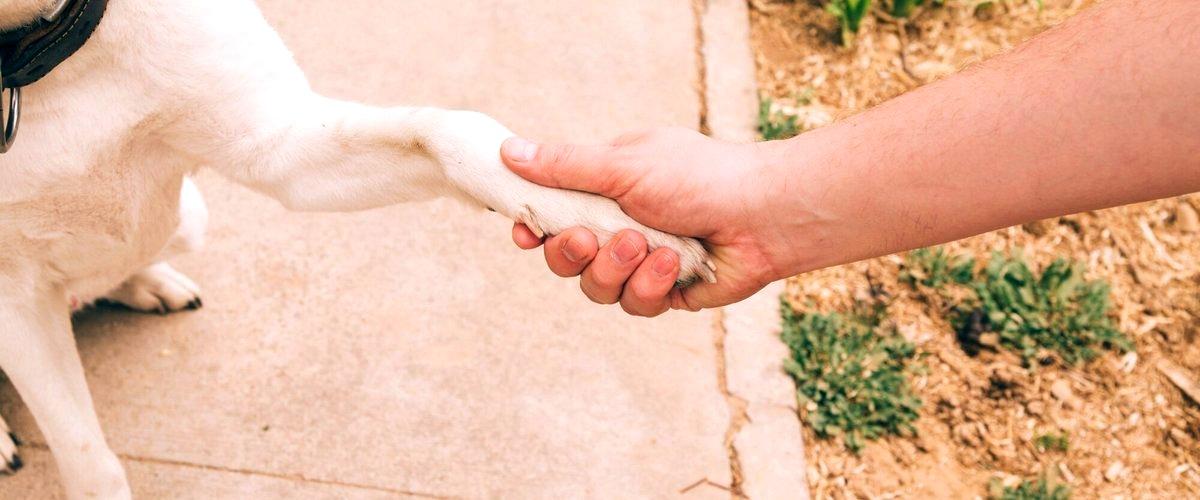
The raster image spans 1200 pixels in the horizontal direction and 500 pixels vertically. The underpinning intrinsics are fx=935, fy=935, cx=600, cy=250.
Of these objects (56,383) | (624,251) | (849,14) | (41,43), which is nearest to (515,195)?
(624,251)

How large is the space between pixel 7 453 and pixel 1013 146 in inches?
101

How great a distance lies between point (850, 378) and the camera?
9.80 feet

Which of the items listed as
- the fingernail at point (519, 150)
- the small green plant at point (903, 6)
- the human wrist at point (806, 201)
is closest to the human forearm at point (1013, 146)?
the human wrist at point (806, 201)

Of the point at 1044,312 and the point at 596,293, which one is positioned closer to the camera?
the point at 596,293

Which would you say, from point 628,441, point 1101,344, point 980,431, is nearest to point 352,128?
point 628,441

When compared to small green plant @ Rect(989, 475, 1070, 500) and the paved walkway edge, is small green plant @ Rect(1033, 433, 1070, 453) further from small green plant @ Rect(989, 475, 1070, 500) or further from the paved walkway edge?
the paved walkway edge

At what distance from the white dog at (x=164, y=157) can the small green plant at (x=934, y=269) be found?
1665mm

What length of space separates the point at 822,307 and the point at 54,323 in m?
2.35

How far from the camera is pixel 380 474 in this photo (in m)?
2.66

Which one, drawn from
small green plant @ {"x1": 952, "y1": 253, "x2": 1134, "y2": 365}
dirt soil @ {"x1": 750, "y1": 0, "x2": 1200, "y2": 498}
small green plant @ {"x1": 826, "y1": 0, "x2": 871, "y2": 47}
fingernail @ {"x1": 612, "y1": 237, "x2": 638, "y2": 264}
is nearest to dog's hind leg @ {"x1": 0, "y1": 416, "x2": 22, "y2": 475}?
fingernail @ {"x1": 612, "y1": 237, "x2": 638, "y2": 264}

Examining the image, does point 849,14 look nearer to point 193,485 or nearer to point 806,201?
point 806,201

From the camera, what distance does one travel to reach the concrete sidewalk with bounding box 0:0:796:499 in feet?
8.74

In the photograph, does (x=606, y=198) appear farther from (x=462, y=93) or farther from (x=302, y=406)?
(x=462, y=93)

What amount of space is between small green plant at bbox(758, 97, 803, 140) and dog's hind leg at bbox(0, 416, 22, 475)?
2.76 m
